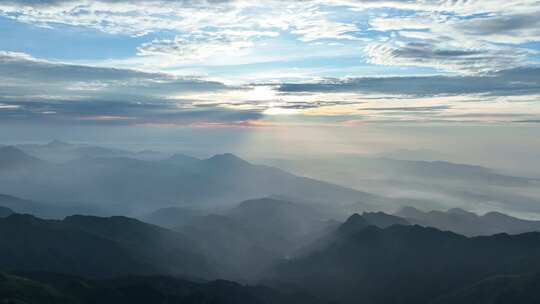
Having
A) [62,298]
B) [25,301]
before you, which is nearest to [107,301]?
[62,298]

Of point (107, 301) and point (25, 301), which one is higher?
point (25, 301)

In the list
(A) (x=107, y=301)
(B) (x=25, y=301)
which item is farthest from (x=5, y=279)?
(A) (x=107, y=301)

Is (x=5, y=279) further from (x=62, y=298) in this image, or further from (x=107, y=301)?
(x=107, y=301)

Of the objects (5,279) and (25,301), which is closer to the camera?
(25,301)

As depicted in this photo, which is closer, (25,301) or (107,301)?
(25,301)

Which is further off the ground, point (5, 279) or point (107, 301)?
point (5, 279)

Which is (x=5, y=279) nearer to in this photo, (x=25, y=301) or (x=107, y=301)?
(x=25, y=301)

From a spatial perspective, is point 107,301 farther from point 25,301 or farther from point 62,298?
point 25,301
